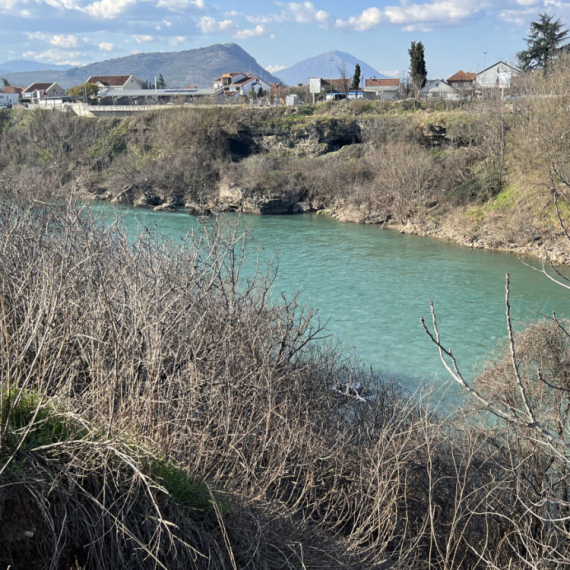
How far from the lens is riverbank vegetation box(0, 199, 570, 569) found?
4.17m

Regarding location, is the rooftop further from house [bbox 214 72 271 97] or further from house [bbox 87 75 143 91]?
house [bbox 214 72 271 97]

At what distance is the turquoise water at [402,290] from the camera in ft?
51.5

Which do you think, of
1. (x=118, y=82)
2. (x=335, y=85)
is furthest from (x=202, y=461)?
(x=118, y=82)

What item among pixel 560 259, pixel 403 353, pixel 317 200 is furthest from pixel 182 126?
pixel 403 353

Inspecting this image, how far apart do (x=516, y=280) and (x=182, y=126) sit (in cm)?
3611

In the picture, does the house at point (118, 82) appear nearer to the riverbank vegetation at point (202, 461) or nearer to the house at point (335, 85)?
the house at point (335, 85)

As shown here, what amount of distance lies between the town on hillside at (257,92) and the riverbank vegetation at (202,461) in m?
45.6

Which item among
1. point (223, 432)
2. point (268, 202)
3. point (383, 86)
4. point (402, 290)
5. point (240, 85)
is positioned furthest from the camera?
point (240, 85)

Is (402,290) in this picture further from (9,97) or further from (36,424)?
(9,97)

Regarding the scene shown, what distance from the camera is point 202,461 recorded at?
18.9ft

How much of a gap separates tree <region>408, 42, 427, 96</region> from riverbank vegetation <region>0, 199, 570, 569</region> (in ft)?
161

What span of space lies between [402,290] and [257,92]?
62.0 meters

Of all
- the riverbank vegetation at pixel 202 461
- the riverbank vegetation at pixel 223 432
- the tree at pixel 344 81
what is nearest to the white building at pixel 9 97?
the tree at pixel 344 81

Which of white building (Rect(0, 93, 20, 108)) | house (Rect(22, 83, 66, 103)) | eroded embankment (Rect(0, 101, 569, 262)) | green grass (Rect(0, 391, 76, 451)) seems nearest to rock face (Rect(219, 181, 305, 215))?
eroded embankment (Rect(0, 101, 569, 262))
